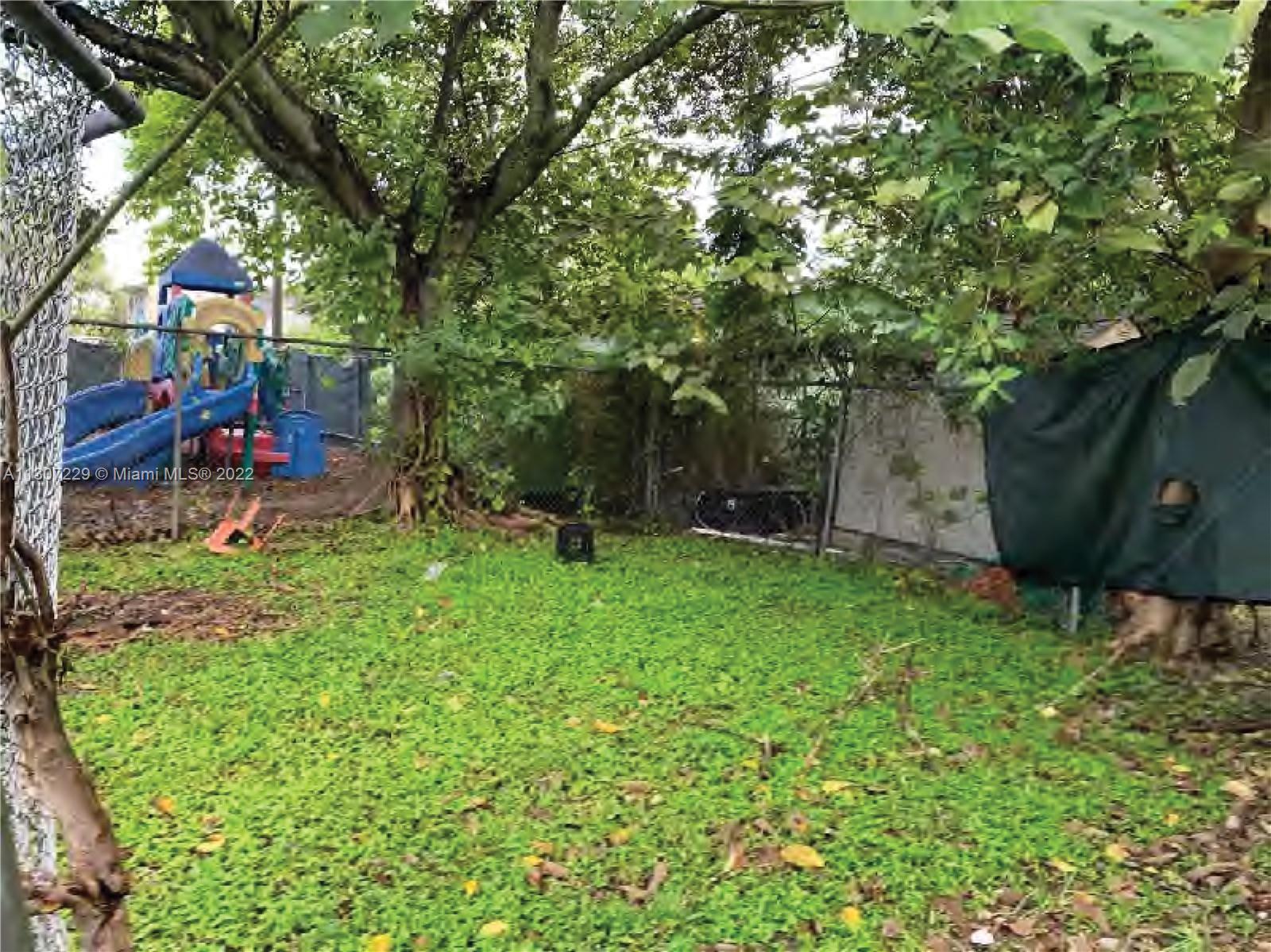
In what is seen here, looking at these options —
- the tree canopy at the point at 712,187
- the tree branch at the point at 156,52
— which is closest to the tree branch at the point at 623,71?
the tree canopy at the point at 712,187

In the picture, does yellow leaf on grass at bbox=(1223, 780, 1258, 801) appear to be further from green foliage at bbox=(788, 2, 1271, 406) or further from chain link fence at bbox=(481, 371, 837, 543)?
chain link fence at bbox=(481, 371, 837, 543)

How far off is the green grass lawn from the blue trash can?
5.97m

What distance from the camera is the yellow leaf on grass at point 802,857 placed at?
8.82 ft

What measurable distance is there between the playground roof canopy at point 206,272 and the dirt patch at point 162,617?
7.58 meters

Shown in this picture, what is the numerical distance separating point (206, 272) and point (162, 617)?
8.26 meters

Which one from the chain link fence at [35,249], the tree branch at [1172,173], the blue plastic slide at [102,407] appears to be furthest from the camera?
the blue plastic slide at [102,407]

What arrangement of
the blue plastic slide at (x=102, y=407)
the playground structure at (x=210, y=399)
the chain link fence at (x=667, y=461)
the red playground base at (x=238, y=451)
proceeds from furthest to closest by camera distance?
the red playground base at (x=238, y=451)
the blue plastic slide at (x=102, y=407)
the playground structure at (x=210, y=399)
the chain link fence at (x=667, y=461)

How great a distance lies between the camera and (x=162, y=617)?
4992 mm

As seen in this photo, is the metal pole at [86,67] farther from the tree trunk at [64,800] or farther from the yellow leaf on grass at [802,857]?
the yellow leaf on grass at [802,857]

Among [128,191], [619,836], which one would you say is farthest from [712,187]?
[128,191]

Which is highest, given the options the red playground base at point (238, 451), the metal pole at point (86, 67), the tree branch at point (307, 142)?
the tree branch at point (307, 142)

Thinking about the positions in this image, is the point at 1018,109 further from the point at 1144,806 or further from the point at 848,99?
the point at 1144,806

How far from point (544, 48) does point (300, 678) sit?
5.26 metres

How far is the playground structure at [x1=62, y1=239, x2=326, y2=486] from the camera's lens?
1001 centimetres
